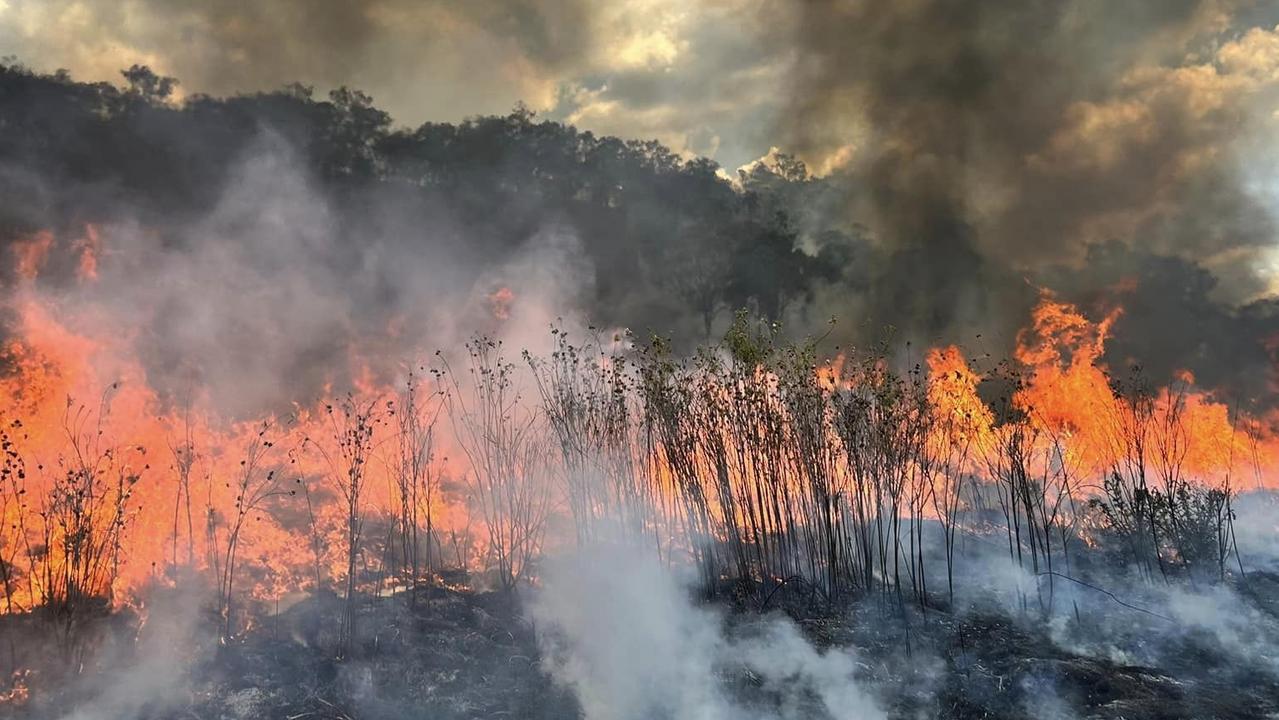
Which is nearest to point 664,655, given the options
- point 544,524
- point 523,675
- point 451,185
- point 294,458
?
point 523,675

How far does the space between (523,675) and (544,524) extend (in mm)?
2533

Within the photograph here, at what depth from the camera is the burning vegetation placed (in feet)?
23.0

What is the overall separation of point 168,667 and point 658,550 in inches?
212

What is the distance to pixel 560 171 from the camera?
25734 mm

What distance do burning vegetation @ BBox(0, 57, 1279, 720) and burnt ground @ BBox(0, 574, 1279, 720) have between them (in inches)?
1.3

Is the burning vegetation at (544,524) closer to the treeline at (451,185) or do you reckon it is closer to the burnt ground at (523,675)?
the burnt ground at (523,675)

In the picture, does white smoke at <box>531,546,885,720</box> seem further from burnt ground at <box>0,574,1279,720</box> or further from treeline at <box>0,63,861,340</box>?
treeline at <box>0,63,861,340</box>

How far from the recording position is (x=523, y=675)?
290 inches

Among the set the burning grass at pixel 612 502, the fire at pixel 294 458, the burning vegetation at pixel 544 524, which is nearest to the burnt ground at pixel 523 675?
the burning vegetation at pixel 544 524

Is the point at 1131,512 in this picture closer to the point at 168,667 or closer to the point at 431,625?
the point at 431,625

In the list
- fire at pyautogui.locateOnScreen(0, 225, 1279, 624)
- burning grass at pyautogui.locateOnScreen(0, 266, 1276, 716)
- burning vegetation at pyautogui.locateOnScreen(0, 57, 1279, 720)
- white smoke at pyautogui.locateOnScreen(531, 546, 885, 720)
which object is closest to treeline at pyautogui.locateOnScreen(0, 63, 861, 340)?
burning vegetation at pyautogui.locateOnScreen(0, 57, 1279, 720)

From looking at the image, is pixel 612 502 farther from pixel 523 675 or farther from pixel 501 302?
pixel 501 302

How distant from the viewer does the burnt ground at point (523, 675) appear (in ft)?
21.5

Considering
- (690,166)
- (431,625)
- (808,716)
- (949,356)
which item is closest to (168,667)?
(431,625)
